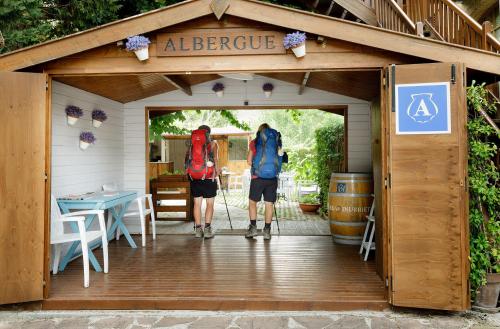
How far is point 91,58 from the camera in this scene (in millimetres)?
3779

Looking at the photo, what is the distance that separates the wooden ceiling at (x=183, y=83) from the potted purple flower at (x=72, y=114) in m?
0.30

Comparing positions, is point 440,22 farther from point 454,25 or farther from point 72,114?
point 72,114

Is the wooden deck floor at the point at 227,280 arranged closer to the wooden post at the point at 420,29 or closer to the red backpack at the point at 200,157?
the red backpack at the point at 200,157

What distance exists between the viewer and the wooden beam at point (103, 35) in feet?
11.7

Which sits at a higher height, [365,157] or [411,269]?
[365,157]

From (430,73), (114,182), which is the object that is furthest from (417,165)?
(114,182)

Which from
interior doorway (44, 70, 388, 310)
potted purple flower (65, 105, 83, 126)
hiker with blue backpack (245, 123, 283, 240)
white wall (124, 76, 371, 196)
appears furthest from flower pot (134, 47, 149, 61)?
white wall (124, 76, 371, 196)

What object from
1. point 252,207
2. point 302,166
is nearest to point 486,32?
point 252,207

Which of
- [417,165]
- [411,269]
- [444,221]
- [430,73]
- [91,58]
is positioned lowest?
[411,269]

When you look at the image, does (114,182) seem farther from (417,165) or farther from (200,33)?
(417,165)

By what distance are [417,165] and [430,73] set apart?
76cm

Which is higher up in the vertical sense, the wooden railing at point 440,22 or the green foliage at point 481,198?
the wooden railing at point 440,22

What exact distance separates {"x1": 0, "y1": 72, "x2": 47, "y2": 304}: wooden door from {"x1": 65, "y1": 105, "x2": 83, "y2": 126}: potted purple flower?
1.32 m

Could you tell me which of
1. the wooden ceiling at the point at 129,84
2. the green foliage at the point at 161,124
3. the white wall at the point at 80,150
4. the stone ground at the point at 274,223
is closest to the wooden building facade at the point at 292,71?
the white wall at the point at 80,150
